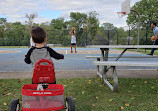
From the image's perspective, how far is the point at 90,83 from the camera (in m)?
4.25

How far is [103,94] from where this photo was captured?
3.48 m

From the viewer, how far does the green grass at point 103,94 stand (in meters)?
2.89

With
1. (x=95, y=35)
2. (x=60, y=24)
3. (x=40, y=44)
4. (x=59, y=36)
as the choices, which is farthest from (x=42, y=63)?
(x=60, y=24)

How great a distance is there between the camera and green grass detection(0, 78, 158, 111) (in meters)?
2.89

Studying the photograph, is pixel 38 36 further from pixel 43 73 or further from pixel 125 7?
pixel 125 7

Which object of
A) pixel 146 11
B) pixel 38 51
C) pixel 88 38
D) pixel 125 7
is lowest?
pixel 38 51

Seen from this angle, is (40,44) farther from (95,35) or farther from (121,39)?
(95,35)

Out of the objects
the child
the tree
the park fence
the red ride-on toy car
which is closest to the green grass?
the red ride-on toy car

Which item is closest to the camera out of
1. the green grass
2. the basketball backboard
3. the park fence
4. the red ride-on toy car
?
the red ride-on toy car

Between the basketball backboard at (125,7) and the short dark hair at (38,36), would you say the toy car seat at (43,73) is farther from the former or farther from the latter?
the basketball backboard at (125,7)

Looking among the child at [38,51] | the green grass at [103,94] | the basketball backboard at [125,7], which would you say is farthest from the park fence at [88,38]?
Answer: the child at [38,51]

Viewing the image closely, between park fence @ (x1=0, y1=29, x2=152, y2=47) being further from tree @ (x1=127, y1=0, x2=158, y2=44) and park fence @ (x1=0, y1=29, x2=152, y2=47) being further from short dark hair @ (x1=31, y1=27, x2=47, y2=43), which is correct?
tree @ (x1=127, y1=0, x2=158, y2=44)

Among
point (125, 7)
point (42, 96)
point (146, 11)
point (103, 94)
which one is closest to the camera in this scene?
point (42, 96)

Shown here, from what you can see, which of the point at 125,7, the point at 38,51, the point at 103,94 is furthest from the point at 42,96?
the point at 125,7
